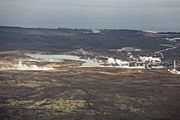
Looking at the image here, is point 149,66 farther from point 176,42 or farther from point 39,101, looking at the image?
point 176,42

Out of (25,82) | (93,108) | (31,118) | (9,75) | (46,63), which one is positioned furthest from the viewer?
(46,63)

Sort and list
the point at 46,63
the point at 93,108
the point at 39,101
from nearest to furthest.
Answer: the point at 93,108, the point at 39,101, the point at 46,63

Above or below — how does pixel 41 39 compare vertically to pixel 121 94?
above

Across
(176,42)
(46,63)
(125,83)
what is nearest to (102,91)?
(125,83)

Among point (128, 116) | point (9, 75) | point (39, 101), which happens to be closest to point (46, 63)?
point (9, 75)

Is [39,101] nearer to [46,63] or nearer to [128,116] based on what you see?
[128,116]

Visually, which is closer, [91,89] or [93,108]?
[93,108]
